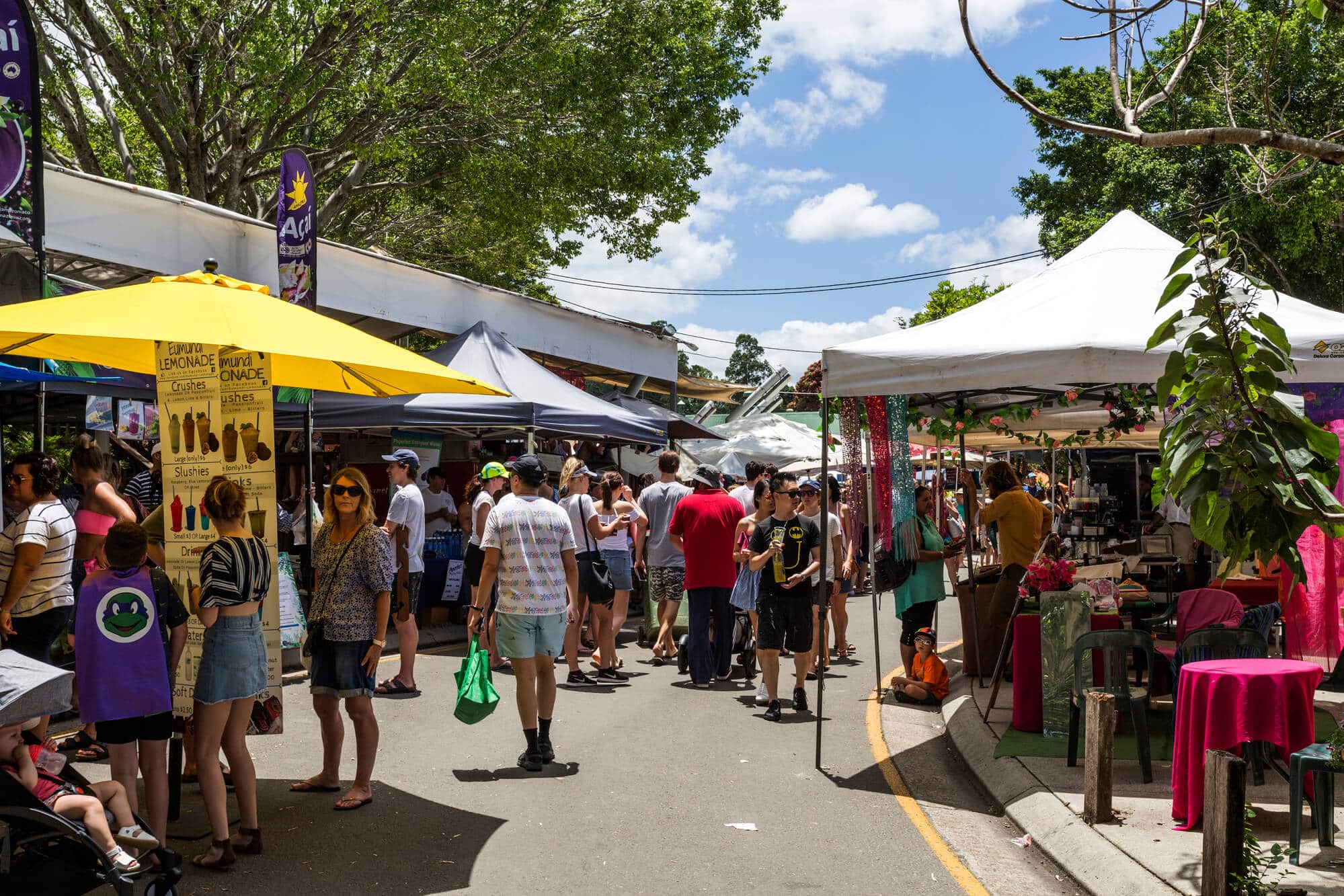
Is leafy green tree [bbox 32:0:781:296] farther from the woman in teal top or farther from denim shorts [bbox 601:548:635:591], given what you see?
the woman in teal top

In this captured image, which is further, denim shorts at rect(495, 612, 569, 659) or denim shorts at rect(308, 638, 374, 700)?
denim shorts at rect(495, 612, 569, 659)

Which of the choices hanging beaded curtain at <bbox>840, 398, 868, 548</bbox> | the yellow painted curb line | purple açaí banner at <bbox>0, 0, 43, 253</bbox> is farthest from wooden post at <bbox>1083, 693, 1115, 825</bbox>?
purple açaí banner at <bbox>0, 0, 43, 253</bbox>

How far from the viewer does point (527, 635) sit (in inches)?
293

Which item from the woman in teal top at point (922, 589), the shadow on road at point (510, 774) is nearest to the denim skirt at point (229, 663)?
the shadow on road at point (510, 774)

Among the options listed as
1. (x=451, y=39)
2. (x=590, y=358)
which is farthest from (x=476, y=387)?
(x=590, y=358)

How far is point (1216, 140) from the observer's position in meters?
5.52

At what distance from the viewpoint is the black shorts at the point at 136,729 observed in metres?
5.27

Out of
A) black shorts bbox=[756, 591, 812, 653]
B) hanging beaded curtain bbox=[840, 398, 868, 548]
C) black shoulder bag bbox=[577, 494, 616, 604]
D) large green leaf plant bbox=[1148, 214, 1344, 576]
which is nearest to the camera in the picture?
large green leaf plant bbox=[1148, 214, 1344, 576]

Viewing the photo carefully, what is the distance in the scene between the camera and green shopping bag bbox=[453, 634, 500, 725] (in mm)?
7250

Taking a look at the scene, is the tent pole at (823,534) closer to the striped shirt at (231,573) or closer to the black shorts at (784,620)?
the black shorts at (784,620)

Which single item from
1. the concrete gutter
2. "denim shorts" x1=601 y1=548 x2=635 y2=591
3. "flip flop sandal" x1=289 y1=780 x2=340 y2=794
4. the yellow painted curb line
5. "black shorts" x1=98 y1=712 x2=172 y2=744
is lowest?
the yellow painted curb line

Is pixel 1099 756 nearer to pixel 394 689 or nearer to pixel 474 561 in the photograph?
pixel 394 689

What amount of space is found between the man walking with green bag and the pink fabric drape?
21.7ft

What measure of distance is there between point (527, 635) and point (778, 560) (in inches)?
101
